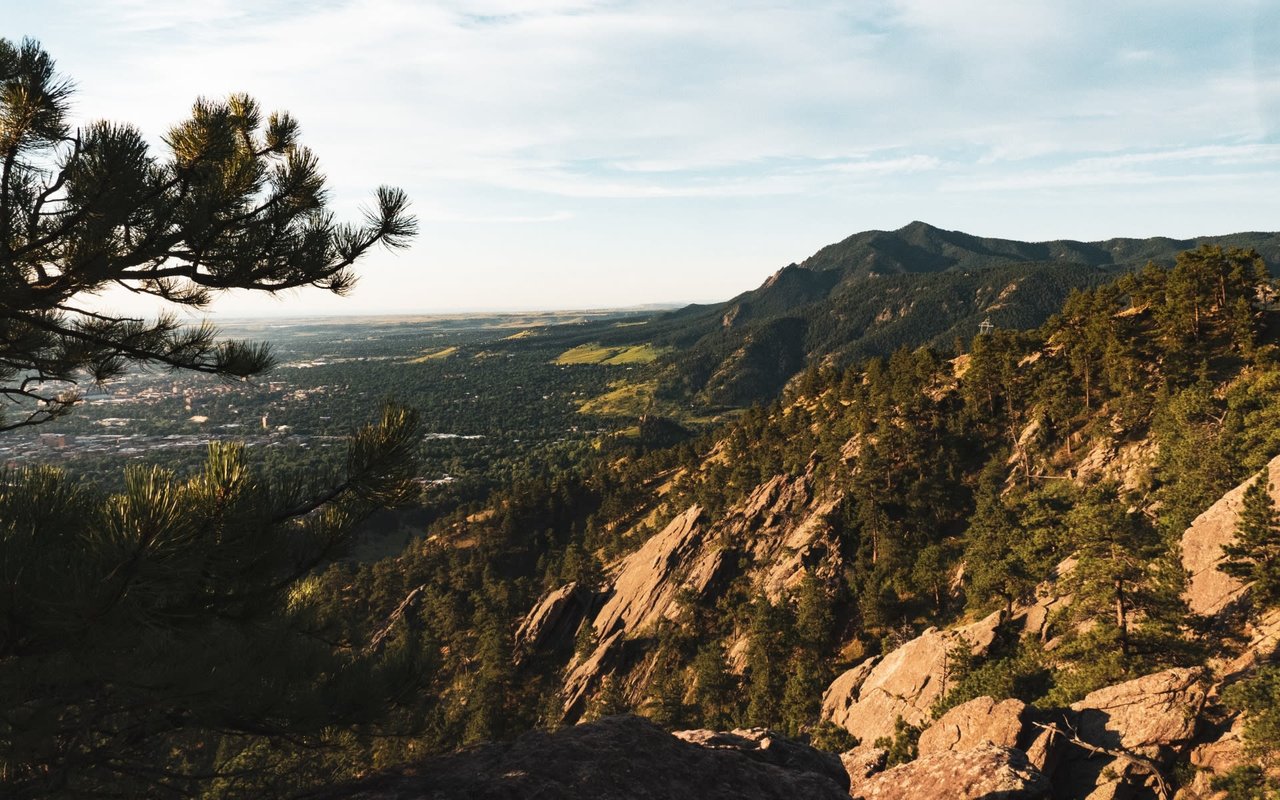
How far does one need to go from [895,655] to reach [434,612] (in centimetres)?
6109

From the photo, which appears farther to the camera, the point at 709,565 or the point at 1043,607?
the point at 709,565

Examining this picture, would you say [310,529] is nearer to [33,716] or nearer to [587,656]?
[33,716]

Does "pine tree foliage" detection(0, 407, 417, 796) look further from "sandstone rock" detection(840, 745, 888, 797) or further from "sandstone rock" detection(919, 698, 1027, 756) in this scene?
"sandstone rock" detection(919, 698, 1027, 756)

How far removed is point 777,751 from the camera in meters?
10.2

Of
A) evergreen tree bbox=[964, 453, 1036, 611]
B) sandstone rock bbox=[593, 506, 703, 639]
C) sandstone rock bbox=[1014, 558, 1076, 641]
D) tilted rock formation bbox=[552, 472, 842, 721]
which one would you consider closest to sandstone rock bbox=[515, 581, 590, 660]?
tilted rock formation bbox=[552, 472, 842, 721]

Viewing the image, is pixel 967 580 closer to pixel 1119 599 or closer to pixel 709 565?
pixel 1119 599

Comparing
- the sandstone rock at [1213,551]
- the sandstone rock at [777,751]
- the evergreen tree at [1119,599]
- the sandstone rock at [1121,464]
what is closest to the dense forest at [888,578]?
the evergreen tree at [1119,599]

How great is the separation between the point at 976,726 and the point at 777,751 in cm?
1216

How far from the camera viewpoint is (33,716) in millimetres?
5828

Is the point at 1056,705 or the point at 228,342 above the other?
the point at 228,342

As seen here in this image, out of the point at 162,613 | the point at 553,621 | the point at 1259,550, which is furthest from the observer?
the point at 553,621

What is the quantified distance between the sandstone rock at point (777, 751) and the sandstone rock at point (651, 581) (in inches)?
1938

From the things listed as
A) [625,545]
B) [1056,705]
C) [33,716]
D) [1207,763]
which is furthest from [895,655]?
[625,545]

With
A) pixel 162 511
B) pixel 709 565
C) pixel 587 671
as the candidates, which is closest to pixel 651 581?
pixel 709 565
